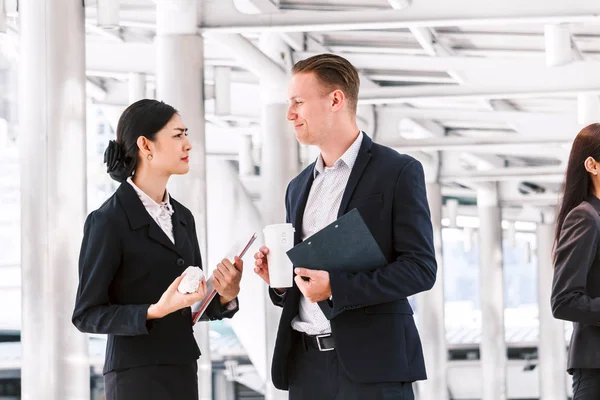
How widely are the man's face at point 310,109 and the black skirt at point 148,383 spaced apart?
75 cm

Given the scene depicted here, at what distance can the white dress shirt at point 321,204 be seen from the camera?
126 inches

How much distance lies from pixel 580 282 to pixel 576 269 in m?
0.04

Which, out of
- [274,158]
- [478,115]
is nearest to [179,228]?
[274,158]

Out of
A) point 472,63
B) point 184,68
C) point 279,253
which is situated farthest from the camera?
point 472,63

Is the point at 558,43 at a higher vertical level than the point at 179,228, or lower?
higher

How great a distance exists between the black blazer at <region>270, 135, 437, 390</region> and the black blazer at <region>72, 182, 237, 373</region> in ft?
1.63

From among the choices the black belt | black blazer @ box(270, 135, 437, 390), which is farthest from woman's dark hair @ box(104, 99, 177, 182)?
the black belt

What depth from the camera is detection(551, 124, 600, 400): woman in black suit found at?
11.5 feet

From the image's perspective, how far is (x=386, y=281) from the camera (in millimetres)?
3012

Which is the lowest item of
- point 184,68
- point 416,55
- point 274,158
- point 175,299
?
point 175,299

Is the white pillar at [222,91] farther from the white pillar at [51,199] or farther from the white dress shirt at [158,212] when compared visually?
the white dress shirt at [158,212]

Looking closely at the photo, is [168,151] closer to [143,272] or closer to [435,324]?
[143,272]

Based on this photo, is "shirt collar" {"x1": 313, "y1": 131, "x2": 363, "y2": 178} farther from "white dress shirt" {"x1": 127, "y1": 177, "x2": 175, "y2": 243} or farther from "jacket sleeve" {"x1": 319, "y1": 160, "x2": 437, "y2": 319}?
"white dress shirt" {"x1": 127, "y1": 177, "x2": 175, "y2": 243}

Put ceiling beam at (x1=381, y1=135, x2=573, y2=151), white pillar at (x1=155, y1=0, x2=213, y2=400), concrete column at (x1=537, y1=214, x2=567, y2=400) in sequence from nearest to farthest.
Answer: white pillar at (x1=155, y1=0, x2=213, y2=400) → ceiling beam at (x1=381, y1=135, x2=573, y2=151) → concrete column at (x1=537, y1=214, x2=567, y2=400)
